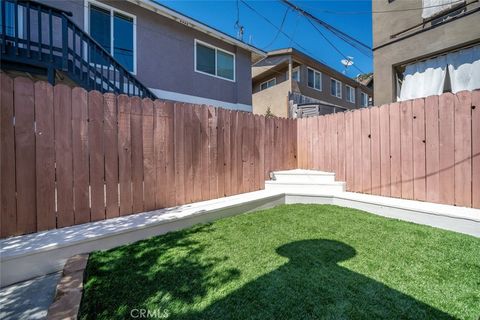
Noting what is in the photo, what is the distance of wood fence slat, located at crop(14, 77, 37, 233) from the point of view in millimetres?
2840

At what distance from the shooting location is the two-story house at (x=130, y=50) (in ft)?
15.9

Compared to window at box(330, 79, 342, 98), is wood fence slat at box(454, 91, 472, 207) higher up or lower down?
lower down

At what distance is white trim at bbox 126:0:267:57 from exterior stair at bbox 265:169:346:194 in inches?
255

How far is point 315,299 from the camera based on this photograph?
79.0 inches

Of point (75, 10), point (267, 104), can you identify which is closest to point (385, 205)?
point (75, 10)

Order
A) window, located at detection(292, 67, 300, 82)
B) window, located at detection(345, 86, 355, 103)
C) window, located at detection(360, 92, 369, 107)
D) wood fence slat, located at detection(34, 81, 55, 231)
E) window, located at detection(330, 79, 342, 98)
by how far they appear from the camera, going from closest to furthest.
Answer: wood fence slat, located at detection(34, 81, 55, 231)
window, located at detection(292, 67, 300, 82)
window, located at detection(330, 79, 342, 98)
window, located at detection(345, 86, 355, 103)
window, located at detection(360, 92, 369, 107)

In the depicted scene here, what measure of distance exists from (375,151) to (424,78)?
3.51 metres

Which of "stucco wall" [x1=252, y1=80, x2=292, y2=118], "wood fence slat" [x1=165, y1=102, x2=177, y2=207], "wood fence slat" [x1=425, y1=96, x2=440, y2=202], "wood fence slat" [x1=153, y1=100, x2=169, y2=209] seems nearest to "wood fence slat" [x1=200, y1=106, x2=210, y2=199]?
"wood fence slat" [x1=165, y1=102, x2=177, y2=207]

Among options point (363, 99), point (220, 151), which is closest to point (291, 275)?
point (220, 151)

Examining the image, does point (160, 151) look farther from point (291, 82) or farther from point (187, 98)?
point (291, 82)

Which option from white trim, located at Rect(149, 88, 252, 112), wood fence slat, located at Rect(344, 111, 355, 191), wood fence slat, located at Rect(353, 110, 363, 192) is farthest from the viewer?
white trim, located at Rect(149, 88, 252, 112)

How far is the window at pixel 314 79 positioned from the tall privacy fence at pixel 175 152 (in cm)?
1210

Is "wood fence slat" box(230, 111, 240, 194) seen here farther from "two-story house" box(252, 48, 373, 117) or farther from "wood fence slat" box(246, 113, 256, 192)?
"two-story house" box(252, 48, 373, 117)

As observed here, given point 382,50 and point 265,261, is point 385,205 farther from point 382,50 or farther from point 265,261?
point 382,50
